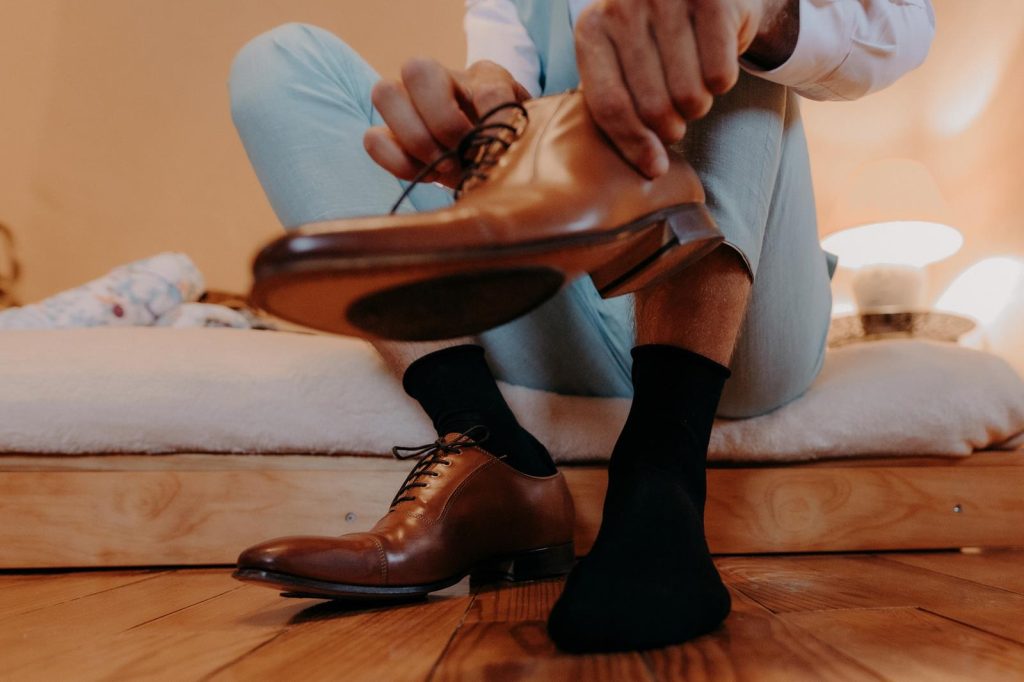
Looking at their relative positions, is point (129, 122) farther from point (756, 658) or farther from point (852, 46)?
point (756, 658)

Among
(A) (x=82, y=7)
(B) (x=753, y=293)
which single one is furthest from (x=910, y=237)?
(A) (x=82, y=7)

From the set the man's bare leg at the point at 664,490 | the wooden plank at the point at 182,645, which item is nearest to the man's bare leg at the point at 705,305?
the man's bare leg at the point at 664,490

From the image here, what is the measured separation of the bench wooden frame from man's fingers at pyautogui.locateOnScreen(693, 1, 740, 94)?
1.58 ft

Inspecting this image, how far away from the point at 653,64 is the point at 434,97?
0.50 feet

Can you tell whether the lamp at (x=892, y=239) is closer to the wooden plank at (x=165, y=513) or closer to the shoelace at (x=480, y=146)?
the wooden plank at (x=165, y=513)

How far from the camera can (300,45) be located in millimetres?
749

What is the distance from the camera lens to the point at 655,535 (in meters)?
0.43

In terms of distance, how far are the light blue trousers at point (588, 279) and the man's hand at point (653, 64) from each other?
0.38 feet

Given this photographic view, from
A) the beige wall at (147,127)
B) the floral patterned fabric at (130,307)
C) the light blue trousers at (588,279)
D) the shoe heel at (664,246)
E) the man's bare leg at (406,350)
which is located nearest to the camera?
the shoe heel at (664,246)

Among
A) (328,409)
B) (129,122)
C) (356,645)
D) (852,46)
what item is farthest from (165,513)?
(129,122)

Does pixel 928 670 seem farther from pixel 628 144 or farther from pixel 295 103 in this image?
pixel 295 103

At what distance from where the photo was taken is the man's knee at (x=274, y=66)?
715 mm

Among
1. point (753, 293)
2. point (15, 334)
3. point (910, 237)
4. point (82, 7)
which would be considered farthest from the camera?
point (82, 7)

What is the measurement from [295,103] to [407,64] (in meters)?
0.27
